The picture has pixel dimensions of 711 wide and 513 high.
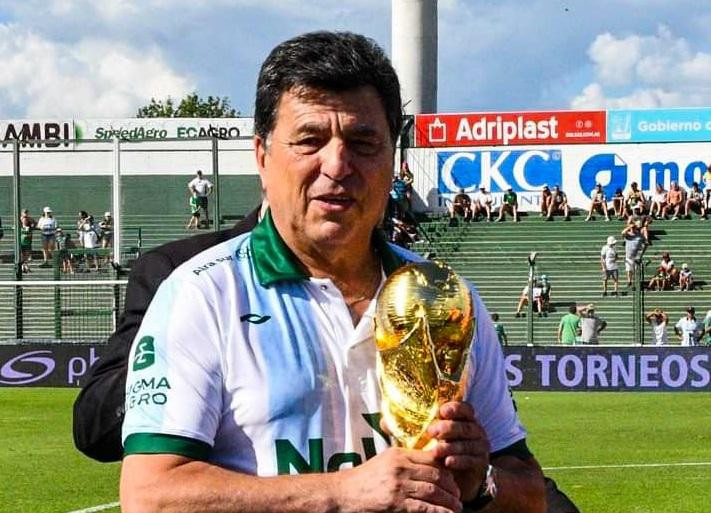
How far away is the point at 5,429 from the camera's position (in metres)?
18.0

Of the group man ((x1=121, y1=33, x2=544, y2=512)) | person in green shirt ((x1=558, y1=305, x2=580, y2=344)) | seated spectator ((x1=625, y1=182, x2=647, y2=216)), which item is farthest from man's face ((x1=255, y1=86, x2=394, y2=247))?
seated spectator ((x1=625, y1=182, x2=647, y2=216))

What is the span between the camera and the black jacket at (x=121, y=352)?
4.59 m

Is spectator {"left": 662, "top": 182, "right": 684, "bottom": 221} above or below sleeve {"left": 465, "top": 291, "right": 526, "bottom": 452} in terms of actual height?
above

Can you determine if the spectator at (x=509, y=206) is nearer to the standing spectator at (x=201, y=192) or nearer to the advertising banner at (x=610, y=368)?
the standing spectator at (x=201, y=192)

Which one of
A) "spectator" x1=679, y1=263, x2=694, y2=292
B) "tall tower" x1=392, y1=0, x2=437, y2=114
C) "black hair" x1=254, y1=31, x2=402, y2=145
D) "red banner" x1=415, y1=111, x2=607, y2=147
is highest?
"tall tower" x1=392, y1=0, x2=437, y2=114

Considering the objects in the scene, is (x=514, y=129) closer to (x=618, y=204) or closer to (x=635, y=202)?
(x=618, y=204)

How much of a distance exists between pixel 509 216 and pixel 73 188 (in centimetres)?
1517

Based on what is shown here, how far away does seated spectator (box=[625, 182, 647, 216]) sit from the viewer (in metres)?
43.2

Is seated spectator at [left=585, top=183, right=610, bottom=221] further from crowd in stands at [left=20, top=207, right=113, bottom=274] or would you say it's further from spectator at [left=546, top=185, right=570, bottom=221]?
crowd in stands at [left=20, top=207, right=113, bottom=274]

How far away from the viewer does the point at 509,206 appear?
148ft

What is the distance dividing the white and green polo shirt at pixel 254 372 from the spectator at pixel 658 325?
27953 mm

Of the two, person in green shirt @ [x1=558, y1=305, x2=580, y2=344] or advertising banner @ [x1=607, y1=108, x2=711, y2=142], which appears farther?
advertising banner @ [x1=607, y1=108, x2=711, y2=142]

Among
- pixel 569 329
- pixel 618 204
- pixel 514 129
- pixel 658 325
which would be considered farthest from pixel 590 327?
pixel 514 129

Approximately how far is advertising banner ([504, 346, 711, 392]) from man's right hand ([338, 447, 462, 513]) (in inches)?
928
